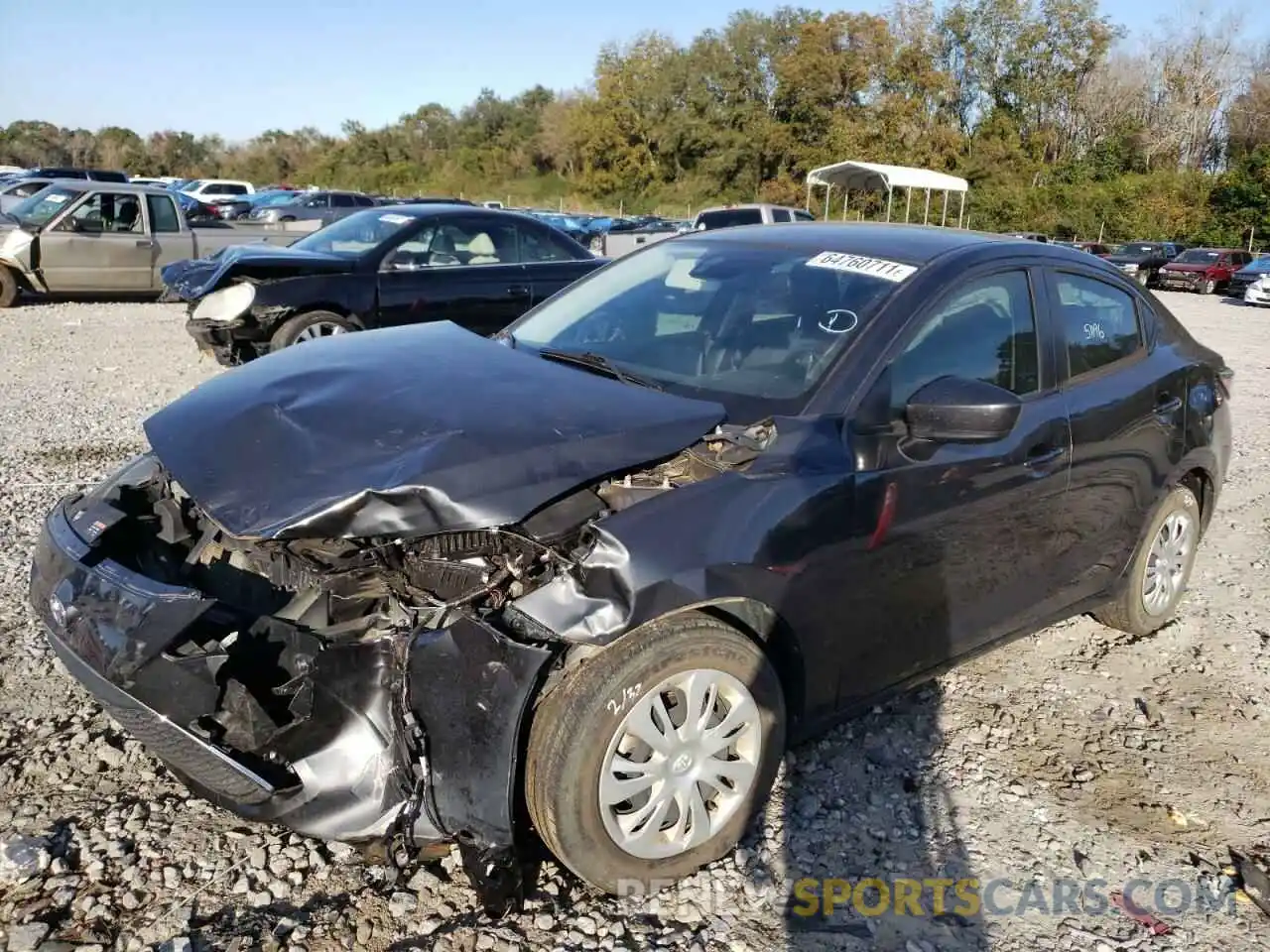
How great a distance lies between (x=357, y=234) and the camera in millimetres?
9039

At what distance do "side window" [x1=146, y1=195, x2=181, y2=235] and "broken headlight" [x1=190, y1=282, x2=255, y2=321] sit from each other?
7.28 metres

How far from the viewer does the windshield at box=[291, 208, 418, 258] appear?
8.78 m

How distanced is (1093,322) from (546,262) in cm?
616

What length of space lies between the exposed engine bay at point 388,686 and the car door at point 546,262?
6.62 metres

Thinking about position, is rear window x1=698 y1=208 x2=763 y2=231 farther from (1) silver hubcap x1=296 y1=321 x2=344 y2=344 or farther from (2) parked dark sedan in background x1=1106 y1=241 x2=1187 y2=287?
(2) parked dark sedan in background x1=1106 y1=241 x2=1187 y2=287

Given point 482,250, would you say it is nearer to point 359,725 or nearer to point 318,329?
point 318,329

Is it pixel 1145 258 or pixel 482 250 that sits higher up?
pixel 482 250

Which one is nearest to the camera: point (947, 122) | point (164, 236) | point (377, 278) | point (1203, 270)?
point (377, 278)

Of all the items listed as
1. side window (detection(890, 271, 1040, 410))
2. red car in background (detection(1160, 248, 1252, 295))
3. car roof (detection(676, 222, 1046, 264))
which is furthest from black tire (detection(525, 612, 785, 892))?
red car in background (detection(1160, 248, 1252, 295))

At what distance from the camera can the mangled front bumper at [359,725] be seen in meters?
2.34

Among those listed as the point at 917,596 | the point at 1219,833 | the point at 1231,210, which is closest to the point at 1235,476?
the point at 1219,833

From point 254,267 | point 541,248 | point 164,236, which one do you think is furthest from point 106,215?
point 541,248

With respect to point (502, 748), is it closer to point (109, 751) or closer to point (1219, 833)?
point (109, 751)

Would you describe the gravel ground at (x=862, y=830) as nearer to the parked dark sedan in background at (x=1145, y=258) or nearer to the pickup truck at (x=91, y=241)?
the pickup truck at (x=91, y=241)
